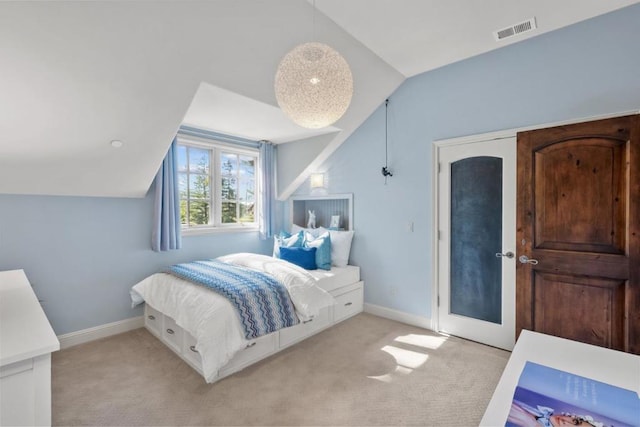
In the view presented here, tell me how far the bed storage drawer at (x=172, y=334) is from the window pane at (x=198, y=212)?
1342mm

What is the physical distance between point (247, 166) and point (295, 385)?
3034mm

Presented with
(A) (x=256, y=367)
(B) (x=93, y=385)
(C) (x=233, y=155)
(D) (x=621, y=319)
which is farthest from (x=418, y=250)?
(B) (x=93, y=385)

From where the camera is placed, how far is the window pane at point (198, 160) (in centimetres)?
377

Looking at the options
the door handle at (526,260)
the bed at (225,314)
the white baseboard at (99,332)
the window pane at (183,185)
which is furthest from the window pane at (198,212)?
the door handle at (526,260)

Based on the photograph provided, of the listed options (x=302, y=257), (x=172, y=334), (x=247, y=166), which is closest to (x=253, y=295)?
(x=172, y=334)

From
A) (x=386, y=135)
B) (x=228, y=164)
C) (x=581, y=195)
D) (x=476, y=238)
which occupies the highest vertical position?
(x=386, y=135)

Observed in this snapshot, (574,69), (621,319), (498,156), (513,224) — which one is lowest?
(621,319)

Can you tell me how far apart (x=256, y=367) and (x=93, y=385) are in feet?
3.81

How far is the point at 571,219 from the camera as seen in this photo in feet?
7.46

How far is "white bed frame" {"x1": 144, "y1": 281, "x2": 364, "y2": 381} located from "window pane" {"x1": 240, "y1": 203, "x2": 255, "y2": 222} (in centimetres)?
167

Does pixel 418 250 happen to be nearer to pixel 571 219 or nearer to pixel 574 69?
pixel 571 219

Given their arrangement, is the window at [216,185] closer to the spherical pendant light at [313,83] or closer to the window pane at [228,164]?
the window pane at [228,164]

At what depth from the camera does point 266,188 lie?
4383 mm

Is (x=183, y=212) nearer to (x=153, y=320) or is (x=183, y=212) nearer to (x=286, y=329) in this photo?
(x=153, y=320)
